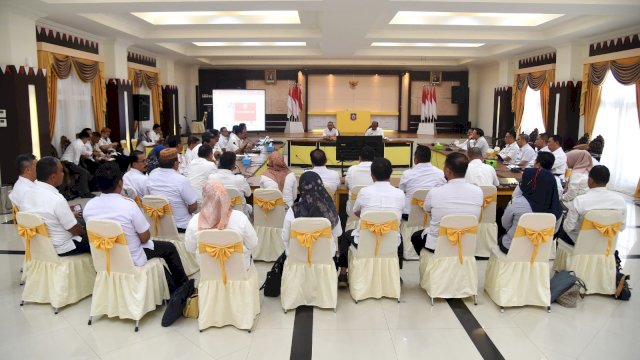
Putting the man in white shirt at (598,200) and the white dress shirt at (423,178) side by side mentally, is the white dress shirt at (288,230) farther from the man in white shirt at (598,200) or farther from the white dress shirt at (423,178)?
the man in white shirt at (598,200)

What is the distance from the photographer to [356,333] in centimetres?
371

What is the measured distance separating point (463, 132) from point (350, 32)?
9.13 metres

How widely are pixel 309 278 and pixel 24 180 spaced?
2.76 metres

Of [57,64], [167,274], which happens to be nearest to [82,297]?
[167,274]

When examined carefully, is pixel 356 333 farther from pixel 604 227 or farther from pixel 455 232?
pixel 604 227

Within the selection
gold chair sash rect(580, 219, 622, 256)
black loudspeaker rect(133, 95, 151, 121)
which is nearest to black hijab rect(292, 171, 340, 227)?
gold chair sash rect(580, 219, 622, 256)

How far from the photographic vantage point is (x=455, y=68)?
1758 centimetres

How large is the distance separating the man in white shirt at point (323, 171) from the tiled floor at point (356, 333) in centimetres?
156

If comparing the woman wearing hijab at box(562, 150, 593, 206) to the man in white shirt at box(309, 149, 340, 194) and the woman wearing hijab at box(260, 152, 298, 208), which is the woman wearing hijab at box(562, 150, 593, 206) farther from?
the woman wearing hijab at box(260, 152, 298, 208)

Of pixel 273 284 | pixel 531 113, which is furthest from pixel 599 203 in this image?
pixel 531 113

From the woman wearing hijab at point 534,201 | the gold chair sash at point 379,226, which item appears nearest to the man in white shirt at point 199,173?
the gold chair sash at point 379,226

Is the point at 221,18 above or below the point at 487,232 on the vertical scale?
above

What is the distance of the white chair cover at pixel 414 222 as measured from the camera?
526 centimetres

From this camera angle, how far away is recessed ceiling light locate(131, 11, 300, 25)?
29.8ft
